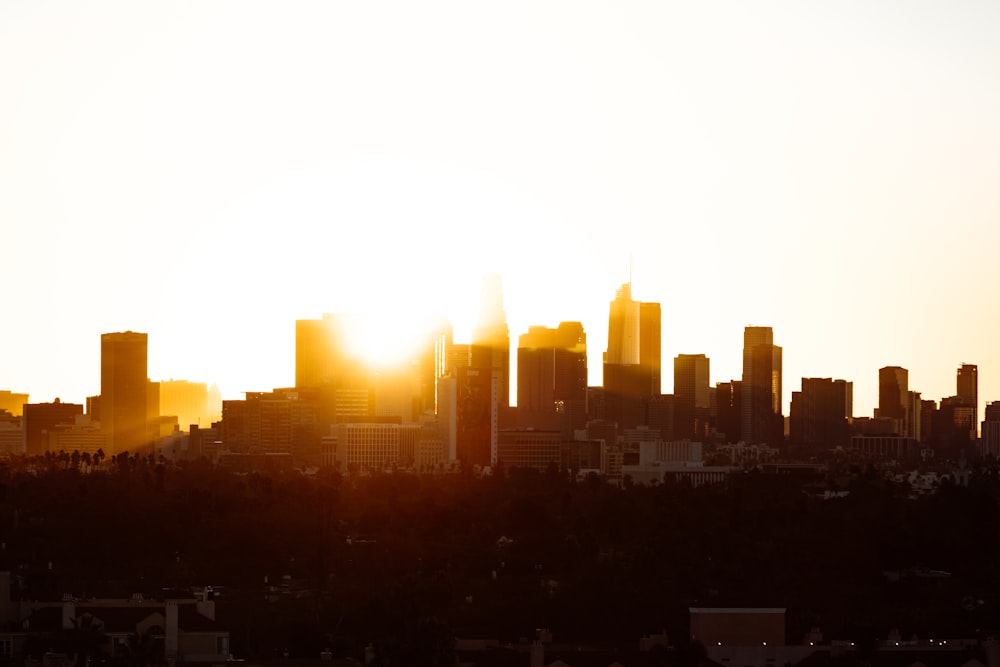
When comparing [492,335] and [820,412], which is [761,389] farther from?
[492,335]

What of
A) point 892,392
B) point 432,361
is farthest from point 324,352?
point 892,392

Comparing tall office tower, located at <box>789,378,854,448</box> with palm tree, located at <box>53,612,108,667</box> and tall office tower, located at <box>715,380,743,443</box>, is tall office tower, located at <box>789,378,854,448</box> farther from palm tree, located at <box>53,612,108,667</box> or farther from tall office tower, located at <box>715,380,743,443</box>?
palm tree, located at <box>53,612,108,667</box>

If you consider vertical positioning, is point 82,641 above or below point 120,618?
below

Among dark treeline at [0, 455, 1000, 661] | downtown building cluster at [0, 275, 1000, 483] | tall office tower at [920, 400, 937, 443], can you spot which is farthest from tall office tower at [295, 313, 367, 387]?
dark treeline at [0, 455, 1000, 661]

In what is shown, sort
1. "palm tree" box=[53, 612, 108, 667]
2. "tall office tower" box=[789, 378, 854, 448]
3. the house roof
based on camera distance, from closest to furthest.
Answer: "palm tree" box=[53, 612, 108, 667], the house roof, "tall office tower" box=[789, 378, 854, 448]

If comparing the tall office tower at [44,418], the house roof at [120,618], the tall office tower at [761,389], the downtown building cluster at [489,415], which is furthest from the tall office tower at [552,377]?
the house roof at [120,618]
